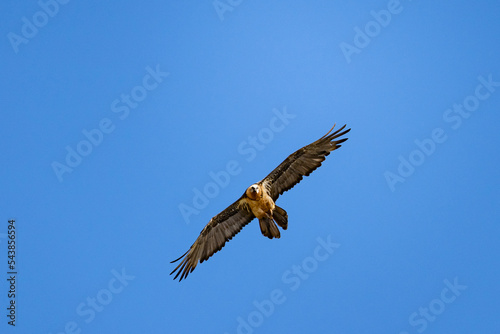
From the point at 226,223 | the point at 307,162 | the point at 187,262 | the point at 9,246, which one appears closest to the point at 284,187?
the point at 307,162

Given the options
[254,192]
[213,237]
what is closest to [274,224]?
[254,192]

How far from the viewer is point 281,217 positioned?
50.6ft

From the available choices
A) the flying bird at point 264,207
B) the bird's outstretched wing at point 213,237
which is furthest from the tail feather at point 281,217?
the bird's outstretched wing at point 213,237

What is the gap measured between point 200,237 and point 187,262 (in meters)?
0.87

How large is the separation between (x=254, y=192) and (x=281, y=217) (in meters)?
1.04

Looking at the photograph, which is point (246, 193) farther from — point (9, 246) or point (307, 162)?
point (9, 246)

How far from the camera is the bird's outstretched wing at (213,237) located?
666 inches

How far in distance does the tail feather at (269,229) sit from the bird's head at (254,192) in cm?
78

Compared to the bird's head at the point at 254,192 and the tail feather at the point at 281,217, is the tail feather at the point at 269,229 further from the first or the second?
the bird's head at the point at 254,192

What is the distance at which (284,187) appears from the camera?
16.2 m

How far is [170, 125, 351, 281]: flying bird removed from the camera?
15.5 m

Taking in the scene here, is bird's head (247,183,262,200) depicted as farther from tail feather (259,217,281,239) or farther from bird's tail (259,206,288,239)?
tail feather (259,217,281,239)

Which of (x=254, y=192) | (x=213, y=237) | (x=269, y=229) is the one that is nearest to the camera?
(x=254, y=192)

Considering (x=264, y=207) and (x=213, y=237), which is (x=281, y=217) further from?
(x=213, y=237)
